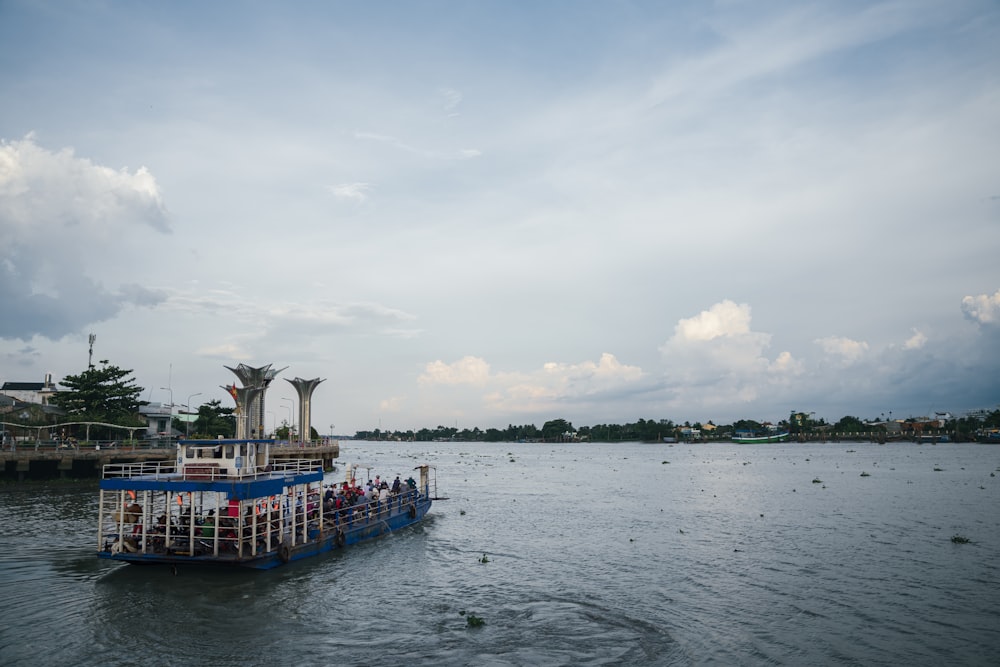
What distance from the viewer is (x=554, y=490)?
73.0 metres

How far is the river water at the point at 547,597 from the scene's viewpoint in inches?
806

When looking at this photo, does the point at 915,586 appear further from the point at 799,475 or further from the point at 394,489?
the point at 799,475

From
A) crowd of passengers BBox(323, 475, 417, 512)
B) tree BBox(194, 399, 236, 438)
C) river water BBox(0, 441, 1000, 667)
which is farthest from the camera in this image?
tree BBox(194, 399, 236, 438)

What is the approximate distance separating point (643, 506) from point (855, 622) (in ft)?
110

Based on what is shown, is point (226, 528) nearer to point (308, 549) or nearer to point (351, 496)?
point (308, 549)

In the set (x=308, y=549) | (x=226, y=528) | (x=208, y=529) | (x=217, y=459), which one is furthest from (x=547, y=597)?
(x=217, y=459)

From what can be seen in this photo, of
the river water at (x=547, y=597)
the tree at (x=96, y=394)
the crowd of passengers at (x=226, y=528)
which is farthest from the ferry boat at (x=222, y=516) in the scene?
the tree at (x=96, y=394)

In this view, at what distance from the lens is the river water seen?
2047 cm

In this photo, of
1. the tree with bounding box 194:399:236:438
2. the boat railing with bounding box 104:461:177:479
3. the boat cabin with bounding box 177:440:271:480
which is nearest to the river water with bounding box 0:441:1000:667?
the boat railing with bounding box 104:461:177:479

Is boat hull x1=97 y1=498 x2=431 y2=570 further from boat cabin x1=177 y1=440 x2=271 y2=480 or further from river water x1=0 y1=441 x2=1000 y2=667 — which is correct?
boat cabin x1=177 y1=440 x2=271 y2=480

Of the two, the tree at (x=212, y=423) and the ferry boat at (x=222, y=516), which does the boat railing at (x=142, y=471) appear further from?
the tree at (x=212, y=423)

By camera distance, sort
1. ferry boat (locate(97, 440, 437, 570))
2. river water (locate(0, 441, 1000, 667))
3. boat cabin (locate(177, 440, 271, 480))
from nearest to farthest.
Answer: river water (locate(0, 441, 1000, 667))
ferry boat (locate(97, 440, 437, 570))
boat cabin (locate(177, 440, 271, 480))

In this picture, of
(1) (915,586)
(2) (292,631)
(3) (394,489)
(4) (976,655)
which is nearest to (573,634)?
(2) (292,631)

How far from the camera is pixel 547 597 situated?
26.5 metres
